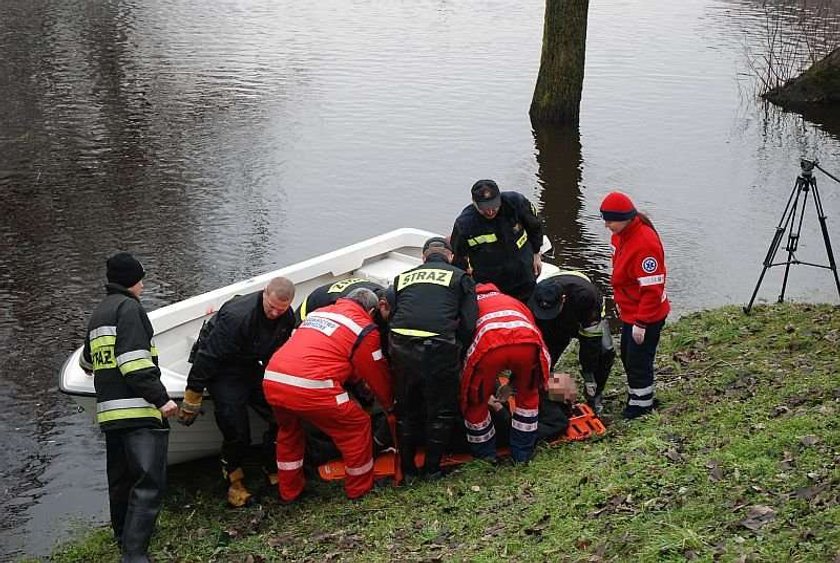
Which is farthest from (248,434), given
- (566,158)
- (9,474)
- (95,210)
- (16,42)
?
(16,42)

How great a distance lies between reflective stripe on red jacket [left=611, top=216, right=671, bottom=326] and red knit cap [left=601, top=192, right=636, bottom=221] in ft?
0.39

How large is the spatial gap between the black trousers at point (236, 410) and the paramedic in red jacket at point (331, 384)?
0.34 metres

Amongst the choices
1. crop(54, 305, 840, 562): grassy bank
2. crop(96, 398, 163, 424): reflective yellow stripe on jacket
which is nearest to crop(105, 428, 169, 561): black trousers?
crop(96, 398, 163, 424): reflective yellow stripe on jacket

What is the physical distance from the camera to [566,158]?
16.4m

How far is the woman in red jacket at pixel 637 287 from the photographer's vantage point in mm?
6445

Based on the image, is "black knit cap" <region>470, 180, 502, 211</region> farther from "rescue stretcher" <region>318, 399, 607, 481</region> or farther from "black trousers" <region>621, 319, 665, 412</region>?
"rescue stretcher" <region>318, 399, 607, 481</region>

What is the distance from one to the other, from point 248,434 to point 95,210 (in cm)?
784

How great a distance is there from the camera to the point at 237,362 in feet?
21.0

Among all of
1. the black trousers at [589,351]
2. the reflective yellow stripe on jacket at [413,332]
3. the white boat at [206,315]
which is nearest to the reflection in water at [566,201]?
the white boat at [206,315]

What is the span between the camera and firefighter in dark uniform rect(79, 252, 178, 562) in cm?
554

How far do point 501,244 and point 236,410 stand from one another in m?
2.49

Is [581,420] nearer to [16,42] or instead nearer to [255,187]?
[255,187]

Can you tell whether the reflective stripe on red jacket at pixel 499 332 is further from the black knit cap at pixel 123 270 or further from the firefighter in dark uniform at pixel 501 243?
the black knit cap at pixel 123 270

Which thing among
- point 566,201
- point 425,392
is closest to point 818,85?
point 566,201
